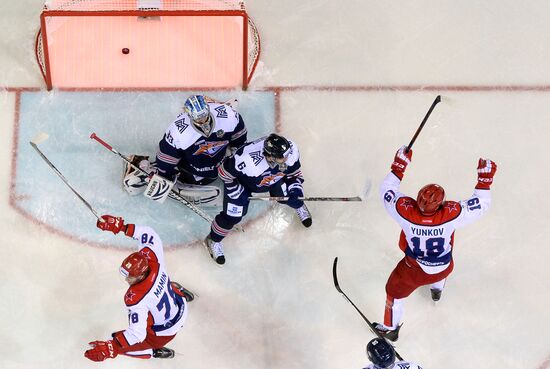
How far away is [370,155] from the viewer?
544cm

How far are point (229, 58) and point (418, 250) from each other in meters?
1.96

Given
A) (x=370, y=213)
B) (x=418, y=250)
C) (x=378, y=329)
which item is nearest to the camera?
(x=418, y=250)

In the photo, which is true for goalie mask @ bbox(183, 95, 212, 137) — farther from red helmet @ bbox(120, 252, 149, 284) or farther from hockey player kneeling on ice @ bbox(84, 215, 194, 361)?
red helmet @ bbox(120, 252, 149, 284)

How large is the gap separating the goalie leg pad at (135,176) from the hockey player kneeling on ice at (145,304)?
731mm

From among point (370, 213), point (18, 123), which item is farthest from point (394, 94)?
point (18, 123)

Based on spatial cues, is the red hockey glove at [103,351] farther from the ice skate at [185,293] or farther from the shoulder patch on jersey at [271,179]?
the shoulder patch on jersey at [271,179]

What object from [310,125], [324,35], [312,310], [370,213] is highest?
[324,35]

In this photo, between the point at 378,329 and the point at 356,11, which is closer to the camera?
the point at 378,329

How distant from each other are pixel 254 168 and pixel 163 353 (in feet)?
3.92

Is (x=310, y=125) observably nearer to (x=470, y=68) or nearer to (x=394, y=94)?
(x=394, y=94)

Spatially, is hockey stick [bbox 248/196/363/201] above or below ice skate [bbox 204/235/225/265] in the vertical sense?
above

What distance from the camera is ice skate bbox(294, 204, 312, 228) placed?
5.17 m

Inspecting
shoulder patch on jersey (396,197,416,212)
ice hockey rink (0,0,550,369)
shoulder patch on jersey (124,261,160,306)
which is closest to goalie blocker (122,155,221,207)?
ice hockey rink (0,0,550,369)

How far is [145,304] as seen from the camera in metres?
4.15
